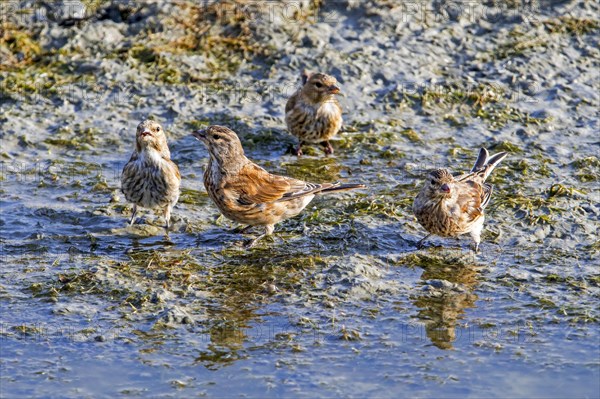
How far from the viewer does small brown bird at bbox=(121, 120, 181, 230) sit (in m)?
10.2

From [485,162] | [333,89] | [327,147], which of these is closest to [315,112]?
[333,89]

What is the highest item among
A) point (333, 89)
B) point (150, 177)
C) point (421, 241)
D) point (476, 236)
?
point (333, 89)

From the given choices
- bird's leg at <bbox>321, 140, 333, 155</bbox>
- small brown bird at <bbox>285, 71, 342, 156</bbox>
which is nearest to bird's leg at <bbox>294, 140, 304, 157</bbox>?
small brown bird at <bbox>285, 71, 342, 156</bbox>

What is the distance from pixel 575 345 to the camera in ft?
26.8

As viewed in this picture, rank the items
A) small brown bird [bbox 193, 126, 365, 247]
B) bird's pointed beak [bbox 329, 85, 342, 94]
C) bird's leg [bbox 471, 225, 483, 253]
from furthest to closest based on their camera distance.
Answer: bird's pointed beak [bbox 329, 85, 342, 94], small brown bird [bbox 193, 126, 365, 247], bird's leg [bbox 471, 225, 483, 253]

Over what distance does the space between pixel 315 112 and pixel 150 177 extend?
280 centimetres

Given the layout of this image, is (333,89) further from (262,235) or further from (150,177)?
(150,177)

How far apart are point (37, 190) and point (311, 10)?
5.76m

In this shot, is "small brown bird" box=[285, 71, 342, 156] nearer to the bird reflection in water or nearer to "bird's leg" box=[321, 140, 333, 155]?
"bird's leg" box=[321, 140, 333, 155]

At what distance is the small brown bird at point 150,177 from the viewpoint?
403 inches

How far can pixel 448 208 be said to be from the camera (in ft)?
32.1

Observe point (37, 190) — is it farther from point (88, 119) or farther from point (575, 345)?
point (575, 345)

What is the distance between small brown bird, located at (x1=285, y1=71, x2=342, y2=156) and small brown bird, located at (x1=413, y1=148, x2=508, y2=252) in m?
2.50

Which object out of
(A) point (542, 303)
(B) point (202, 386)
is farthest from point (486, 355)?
(B) point (202, 386)
